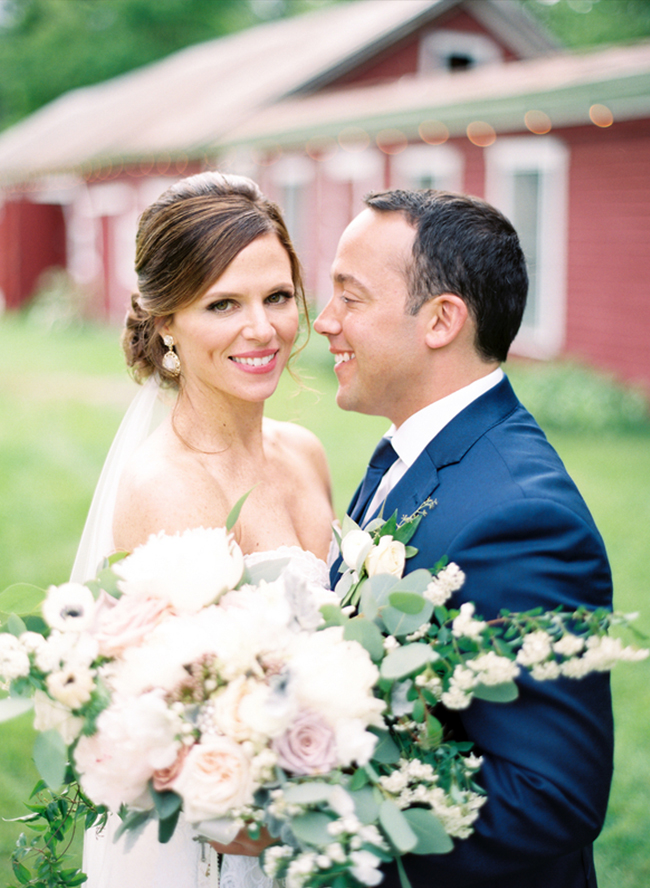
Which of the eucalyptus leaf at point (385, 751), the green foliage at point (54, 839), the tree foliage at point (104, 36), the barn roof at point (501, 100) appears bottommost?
the green foliage at point (54, 839)

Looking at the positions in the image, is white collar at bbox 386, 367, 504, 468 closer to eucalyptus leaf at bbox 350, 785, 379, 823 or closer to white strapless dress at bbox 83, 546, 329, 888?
white strapless dress at bbox 83, 546, 329, 888

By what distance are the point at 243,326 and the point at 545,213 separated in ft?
37.9

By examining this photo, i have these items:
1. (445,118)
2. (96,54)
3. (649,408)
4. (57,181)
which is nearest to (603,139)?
(445,118)

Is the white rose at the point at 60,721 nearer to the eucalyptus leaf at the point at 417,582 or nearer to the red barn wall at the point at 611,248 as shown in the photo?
the eucalyptus leaf at the point at 417,582

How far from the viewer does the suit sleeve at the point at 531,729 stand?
198 cm

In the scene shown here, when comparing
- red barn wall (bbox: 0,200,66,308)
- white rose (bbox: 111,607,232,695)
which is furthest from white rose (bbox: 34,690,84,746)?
red barn wall (bbox: 0,200,66,308)

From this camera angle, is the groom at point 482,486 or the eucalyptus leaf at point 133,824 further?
the groom at point 482,486

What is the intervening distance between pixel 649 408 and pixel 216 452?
9.58 meters

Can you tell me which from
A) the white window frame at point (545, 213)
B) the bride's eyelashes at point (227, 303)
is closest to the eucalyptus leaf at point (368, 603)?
the bride's eyelashes at point (227, 303)

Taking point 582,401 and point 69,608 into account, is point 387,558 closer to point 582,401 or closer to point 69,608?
point 69,608

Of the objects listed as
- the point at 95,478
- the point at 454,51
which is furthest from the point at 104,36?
the point at 95,478

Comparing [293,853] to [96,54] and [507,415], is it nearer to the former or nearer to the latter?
[507,415]

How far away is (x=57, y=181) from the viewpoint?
26.8m

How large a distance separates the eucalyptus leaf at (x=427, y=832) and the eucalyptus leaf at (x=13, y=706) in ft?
2.68
